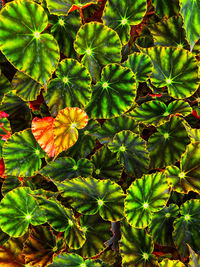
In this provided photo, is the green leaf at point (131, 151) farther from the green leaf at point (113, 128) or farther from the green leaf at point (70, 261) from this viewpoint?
the green leaf at point (70, 261)

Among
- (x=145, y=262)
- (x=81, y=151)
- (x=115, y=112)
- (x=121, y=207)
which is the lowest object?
(x=145, y=262)

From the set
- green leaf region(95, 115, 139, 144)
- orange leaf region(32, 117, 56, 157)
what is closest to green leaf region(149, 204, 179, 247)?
green leaf region(95, 115, 139, 144)

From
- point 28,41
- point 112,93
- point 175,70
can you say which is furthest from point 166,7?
point 28,41

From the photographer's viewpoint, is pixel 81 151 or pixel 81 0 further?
pixel 81 151

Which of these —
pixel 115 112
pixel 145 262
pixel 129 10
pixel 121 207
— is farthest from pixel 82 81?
pixel 145 262

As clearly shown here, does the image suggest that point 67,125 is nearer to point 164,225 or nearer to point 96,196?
point 96,196

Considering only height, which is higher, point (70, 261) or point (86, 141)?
point (86, 141)

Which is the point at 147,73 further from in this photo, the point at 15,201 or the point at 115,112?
the point at 15,201
